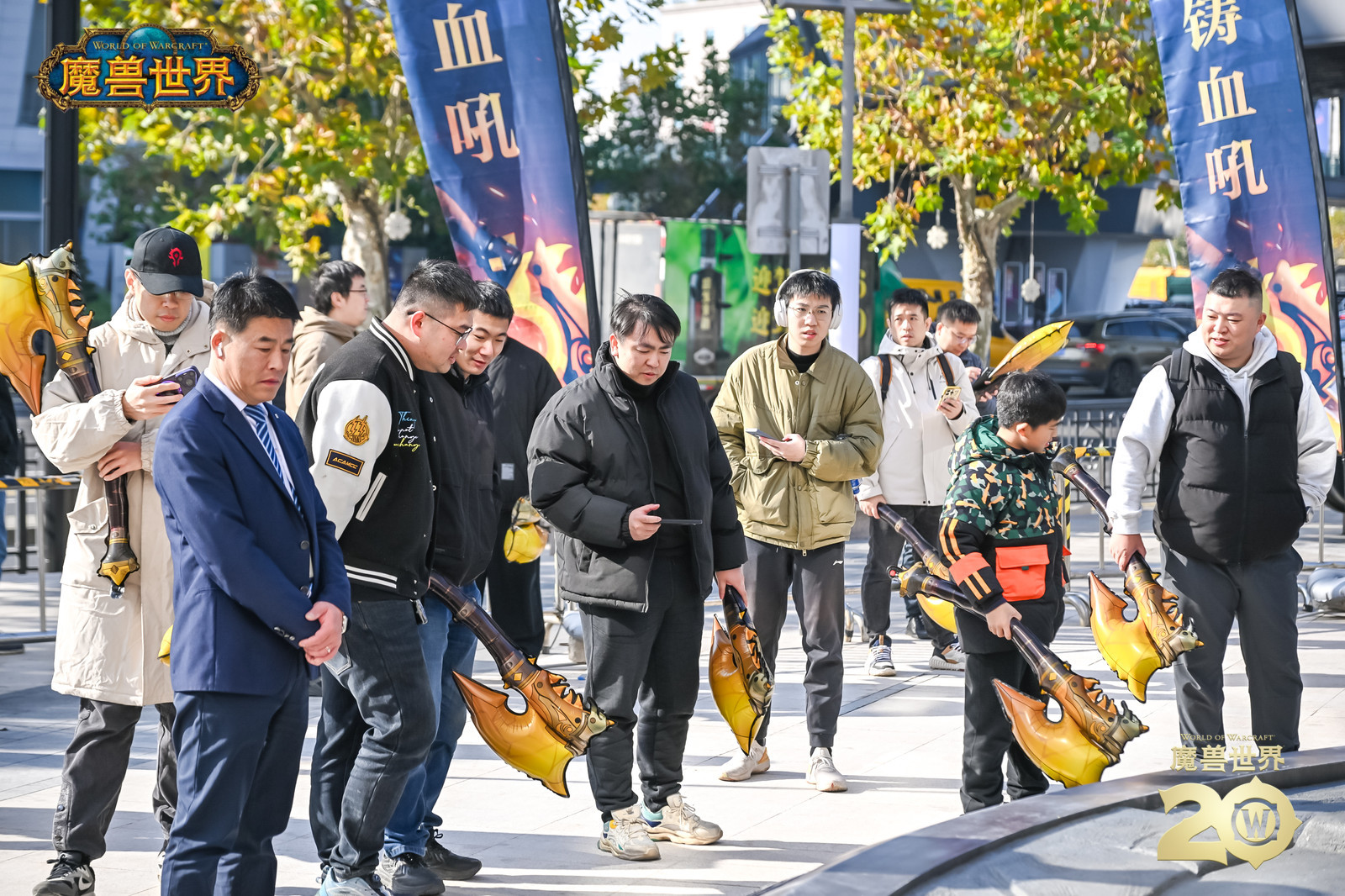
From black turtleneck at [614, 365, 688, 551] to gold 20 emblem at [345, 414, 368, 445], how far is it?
1.13 m

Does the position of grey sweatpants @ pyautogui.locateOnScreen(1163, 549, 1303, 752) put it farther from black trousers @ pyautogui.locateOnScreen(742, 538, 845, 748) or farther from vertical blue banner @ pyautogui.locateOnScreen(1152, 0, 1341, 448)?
vertical blue banner @ pyautogui.locateOnScreen(1152, 0, 1341, 448)

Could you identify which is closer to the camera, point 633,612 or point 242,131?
point 633,612

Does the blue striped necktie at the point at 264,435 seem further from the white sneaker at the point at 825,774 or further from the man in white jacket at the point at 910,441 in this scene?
the man in white jacket at the point at 910,441

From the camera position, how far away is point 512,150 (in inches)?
328

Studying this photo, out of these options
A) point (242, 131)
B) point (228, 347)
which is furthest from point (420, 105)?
point (242, 131)

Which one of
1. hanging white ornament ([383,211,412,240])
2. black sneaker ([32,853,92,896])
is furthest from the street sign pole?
hanging white ornament ([383,211,412,240])

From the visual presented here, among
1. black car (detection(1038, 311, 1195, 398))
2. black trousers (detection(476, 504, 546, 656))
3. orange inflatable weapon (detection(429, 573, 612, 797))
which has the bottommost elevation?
orange inflatable weapon (detection(429, 573, 612, 797))

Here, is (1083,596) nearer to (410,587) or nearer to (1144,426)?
(1144,426)

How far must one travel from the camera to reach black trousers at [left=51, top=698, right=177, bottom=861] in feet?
14.4

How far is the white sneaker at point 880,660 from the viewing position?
7.86 meters

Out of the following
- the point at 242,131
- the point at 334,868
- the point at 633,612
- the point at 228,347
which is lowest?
the point at 334,868

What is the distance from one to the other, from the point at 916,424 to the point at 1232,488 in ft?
8.89

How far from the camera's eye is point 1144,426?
18.1 feet

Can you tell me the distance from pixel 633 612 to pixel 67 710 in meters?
3.49
